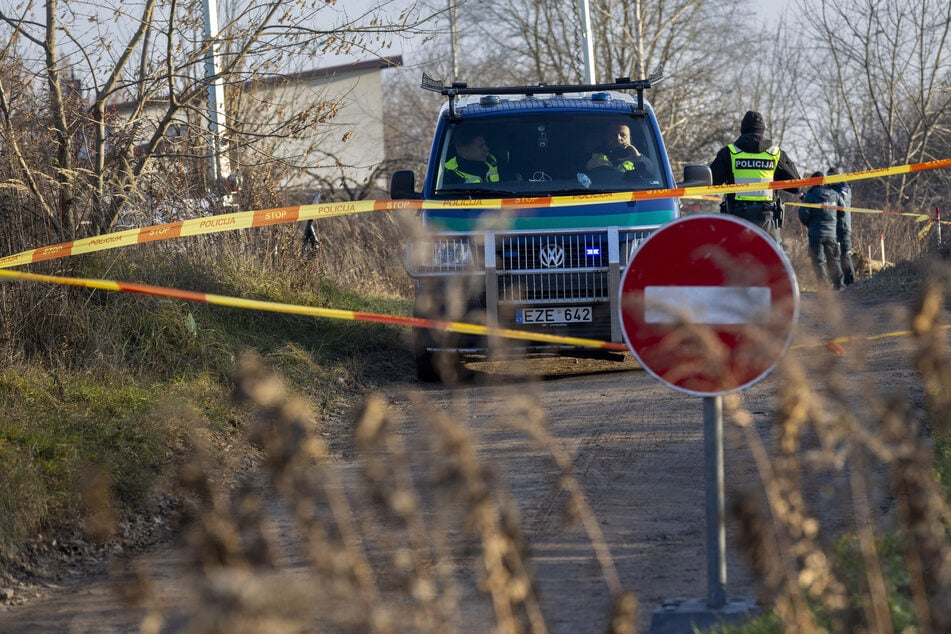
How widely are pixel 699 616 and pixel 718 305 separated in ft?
3.33

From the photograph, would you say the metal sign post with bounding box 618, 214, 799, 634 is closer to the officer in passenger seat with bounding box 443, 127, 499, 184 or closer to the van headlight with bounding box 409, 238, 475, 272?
the van headlight with bounding box 409, 238, 475, 272

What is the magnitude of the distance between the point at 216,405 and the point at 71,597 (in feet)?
10.6

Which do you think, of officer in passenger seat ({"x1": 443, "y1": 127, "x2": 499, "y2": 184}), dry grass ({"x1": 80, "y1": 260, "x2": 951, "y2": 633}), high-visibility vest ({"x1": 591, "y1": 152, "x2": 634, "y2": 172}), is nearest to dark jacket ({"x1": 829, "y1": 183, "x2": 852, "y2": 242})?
high-visibility vest ({"x1": 591, "y1": 152, "x2": 634, "y2": 172})

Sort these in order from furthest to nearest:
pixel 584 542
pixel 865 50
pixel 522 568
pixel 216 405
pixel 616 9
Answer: pixel 616 9
pixel 865 50
pixel 216 405
pixel 584 542
pixel 522 568

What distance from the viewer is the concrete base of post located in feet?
12.9

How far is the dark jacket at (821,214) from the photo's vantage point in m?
18.2

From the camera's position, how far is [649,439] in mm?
7203

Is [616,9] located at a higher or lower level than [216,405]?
higher

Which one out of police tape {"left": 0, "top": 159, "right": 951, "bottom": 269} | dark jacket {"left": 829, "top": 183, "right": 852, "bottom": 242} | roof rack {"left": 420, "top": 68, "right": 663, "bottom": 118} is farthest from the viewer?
dark jacket {"left": 829, "top": 183, "right": 852, "bottom": 242}

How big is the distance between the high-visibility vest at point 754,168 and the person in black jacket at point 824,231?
604 centimetres

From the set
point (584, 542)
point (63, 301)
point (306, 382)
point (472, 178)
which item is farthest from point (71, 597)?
point (472, 178)

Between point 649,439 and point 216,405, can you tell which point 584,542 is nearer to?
point 649,439

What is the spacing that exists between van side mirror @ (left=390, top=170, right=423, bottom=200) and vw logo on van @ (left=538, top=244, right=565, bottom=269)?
4.39 feet

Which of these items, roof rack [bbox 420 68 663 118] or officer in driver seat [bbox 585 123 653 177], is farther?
roof rack [bbox 420 68 663 118]
